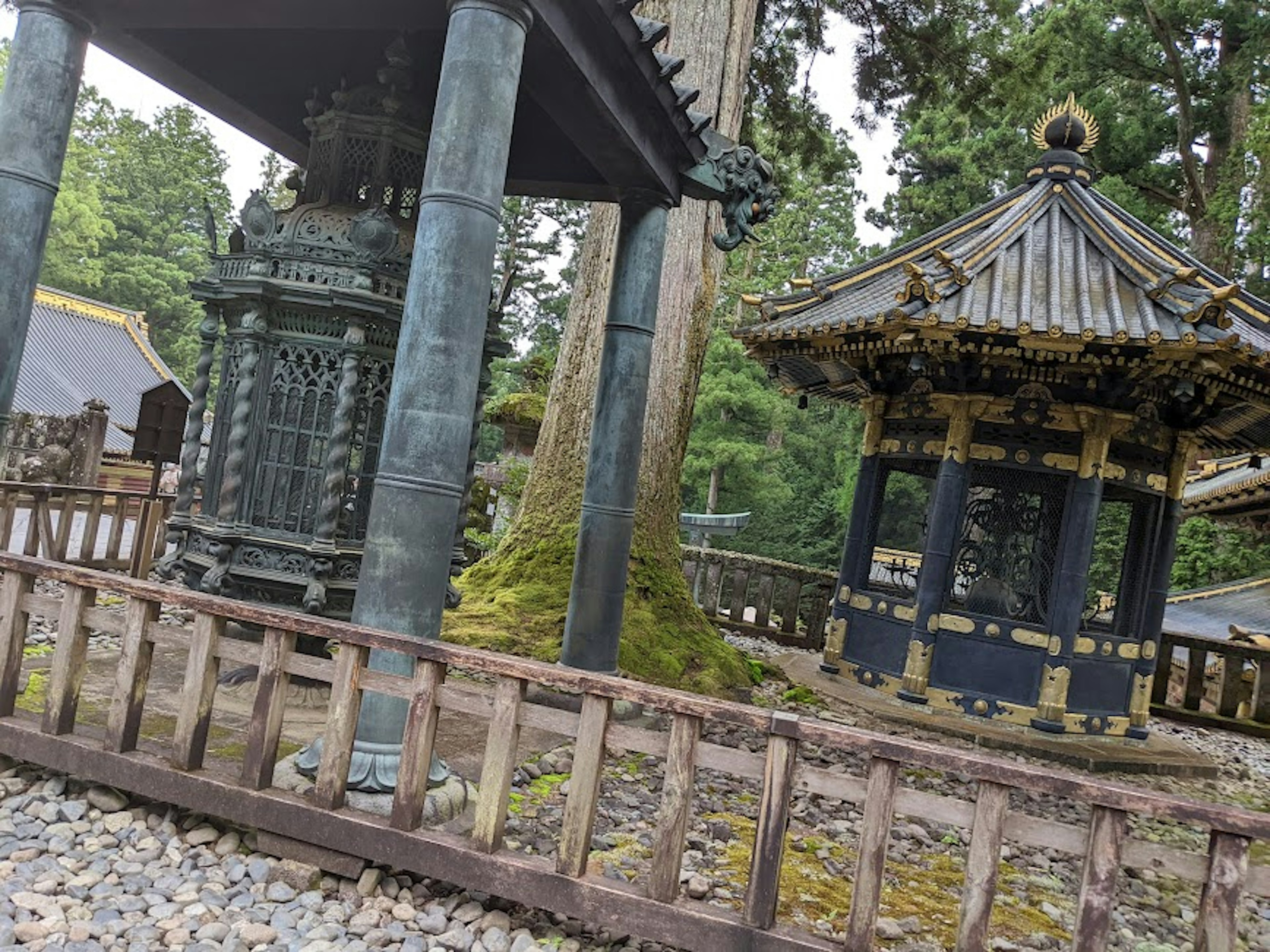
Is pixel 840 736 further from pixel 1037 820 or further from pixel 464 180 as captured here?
pixel 464 180

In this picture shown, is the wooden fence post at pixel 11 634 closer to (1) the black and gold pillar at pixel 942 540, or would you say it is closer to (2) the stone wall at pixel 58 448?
(1) the black and gold pillar at pixel 942 540

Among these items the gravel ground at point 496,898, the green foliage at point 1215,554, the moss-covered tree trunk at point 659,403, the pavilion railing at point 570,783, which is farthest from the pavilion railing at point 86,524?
the green foliage at point 1215,554

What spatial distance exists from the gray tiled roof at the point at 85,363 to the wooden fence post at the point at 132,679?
20.2 meters

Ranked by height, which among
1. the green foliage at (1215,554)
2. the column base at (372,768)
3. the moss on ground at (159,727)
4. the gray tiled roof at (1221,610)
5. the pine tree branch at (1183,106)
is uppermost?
the pine tree branch at (1183,106)

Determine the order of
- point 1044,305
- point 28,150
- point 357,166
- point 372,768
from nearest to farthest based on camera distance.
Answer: point 372,768 < point 28,150 < point 357,166 < point 1044,305

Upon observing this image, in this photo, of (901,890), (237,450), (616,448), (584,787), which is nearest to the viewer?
(584,787)

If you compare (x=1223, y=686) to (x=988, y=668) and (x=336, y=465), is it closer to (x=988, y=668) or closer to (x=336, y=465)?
(x=988, y=668)

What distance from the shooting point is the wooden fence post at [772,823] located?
253 centimetres

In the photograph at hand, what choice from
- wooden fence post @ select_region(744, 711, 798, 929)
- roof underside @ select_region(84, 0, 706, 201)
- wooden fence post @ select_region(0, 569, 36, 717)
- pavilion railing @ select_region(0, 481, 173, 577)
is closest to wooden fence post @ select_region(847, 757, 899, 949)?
wooden fence post @ select_region(744, 711, 798, 929)

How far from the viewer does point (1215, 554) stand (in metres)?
16.7

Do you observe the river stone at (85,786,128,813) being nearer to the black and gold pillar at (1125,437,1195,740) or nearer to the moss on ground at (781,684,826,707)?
the moss on ground at (781,684,826,707)

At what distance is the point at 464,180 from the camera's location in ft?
10.0

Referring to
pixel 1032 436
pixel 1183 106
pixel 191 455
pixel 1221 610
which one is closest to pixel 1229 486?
pixel 1221 610

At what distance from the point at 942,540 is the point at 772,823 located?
5116 mm
